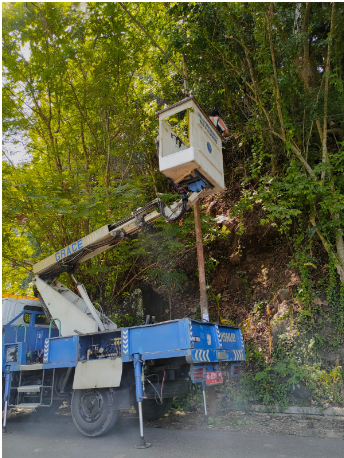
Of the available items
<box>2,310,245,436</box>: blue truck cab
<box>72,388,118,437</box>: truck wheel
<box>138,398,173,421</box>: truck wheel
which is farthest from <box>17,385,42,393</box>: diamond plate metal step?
<box>138,398,173,421</box>: truck wheel

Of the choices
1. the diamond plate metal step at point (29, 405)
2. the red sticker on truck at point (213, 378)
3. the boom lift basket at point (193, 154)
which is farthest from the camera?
the diamond plate metal step at point (29, 405)

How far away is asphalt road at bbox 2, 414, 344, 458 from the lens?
4.60 metres

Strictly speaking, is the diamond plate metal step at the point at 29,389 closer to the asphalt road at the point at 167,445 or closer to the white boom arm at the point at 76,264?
the asphalt road at the point at 167,445

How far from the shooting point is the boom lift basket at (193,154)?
5.11 m

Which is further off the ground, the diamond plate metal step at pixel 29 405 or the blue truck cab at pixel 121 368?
the blue truck cab at pixel 121 368

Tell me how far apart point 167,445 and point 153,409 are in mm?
1845

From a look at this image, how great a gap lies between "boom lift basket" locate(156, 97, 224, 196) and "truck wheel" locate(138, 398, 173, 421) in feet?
14.2

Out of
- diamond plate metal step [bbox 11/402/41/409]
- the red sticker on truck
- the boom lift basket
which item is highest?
the boom lift basket

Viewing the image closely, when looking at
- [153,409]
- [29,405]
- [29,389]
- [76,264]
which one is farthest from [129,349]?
[76,264]

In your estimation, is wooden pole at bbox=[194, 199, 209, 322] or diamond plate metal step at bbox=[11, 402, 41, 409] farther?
wooden pole at bbox=[194, 199, 209, 322]

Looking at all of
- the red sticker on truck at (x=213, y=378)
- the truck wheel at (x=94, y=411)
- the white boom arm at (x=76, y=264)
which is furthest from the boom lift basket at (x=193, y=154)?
the truck wheel at (x=94, y=411)

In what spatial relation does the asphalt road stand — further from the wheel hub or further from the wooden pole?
the wooden pole

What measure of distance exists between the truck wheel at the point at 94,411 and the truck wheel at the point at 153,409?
128 centimetres

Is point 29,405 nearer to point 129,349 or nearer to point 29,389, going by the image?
point 29,389
